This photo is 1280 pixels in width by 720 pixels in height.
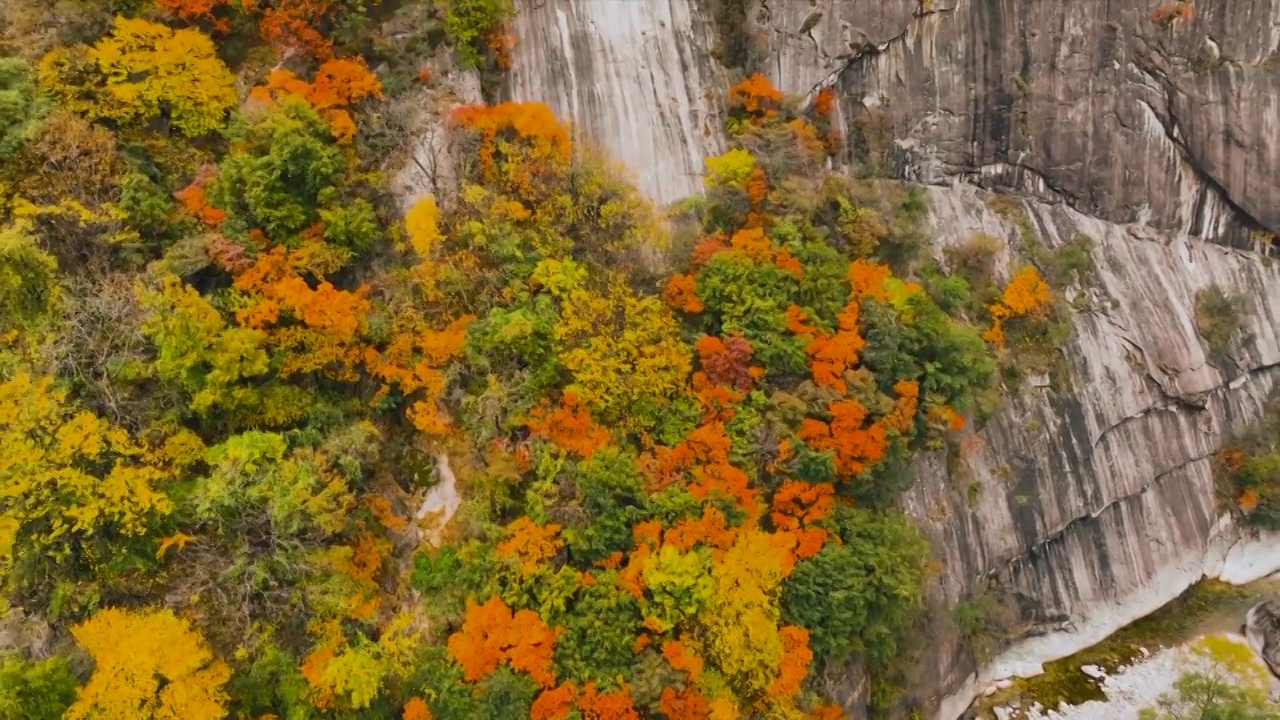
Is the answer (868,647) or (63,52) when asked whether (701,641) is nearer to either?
(868,647)

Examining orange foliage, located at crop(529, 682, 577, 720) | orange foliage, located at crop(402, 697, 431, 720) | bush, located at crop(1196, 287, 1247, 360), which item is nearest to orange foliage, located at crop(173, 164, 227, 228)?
orange foliage, located at crop(402, 697, 431, 720)

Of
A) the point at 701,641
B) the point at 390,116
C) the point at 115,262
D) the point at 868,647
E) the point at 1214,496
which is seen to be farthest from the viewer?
the point at 1214,496

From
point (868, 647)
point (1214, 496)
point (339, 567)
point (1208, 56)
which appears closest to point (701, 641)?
point (868, 647)

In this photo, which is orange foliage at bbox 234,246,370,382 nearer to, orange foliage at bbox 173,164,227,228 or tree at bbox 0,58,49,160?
orange foliage at bbox 173,164,227,228

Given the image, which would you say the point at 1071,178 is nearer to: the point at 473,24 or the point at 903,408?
the point at 903,408

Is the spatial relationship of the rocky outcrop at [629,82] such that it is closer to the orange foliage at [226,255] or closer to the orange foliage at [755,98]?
the orange foliage at [755,98]

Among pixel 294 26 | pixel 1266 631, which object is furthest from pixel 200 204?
pixel 1266 631

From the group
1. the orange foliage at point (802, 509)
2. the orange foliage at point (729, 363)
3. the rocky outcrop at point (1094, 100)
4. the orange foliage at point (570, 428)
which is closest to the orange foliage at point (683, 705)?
the orange foliage at point (802, 509)
